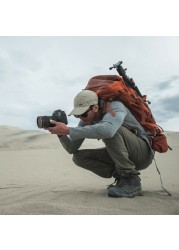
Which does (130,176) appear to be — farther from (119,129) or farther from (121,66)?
(121,66)

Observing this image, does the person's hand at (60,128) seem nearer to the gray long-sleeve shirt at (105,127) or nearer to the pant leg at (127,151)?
the gray long-sleeve shirt at (105,127)

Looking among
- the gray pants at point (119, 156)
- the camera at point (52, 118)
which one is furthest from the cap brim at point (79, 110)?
the gray pants at point (119, 156)

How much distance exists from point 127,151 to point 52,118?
0.88 meters

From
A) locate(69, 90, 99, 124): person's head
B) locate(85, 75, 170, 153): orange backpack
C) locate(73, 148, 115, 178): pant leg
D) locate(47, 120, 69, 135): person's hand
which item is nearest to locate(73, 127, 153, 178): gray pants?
locate(73, 148, 115, 178): pant leg

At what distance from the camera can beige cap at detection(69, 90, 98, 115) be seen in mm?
3518

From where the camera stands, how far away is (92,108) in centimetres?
360

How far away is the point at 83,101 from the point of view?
3.53 m

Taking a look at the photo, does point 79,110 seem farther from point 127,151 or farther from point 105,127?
point 127,151

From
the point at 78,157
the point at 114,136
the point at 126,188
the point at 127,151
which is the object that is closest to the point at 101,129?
the point at 114,136

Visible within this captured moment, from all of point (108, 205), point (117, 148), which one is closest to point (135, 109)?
point (117, 148)

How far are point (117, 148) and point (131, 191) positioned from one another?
0.47m

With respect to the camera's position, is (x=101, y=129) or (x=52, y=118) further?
(x=52, y=118)

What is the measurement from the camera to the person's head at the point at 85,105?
352 centimetres

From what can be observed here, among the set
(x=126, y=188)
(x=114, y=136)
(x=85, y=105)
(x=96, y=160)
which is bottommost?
(x=126, y=188)
